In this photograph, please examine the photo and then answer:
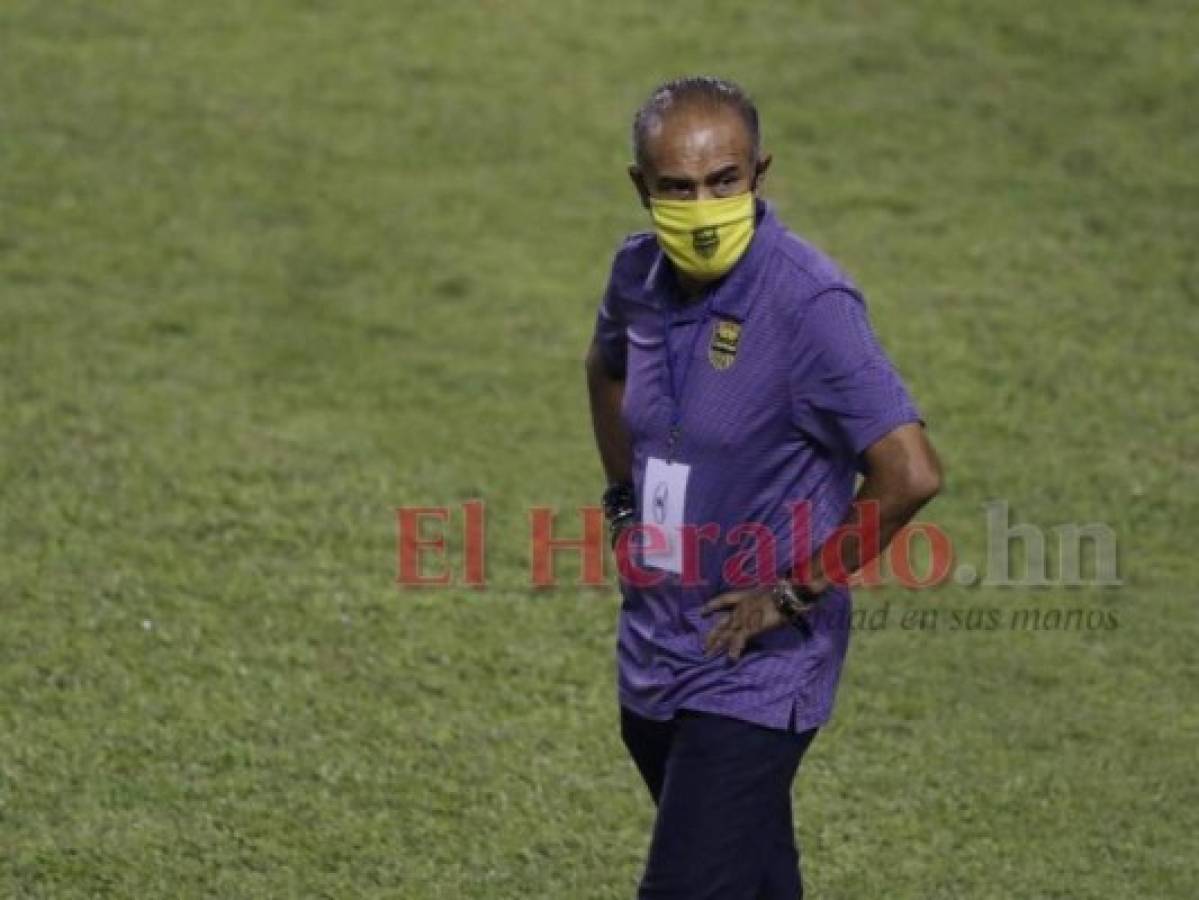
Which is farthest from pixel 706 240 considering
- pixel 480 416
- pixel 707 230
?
pixel 480 416

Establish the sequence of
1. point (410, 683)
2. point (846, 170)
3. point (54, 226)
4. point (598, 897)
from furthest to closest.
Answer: point (846, 170)
point (54, 226)
point (410, 683)
point (598, 897)

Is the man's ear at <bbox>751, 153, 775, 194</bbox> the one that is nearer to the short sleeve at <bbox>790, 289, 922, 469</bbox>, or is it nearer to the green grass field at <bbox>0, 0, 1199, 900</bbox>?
the short sleeve at <bbox>790, 289, 922, 469</bbox>

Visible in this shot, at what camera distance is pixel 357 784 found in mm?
6332

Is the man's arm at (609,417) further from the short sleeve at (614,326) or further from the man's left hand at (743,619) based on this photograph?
the man's left hand at (743,619)

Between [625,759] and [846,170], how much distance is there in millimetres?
5183

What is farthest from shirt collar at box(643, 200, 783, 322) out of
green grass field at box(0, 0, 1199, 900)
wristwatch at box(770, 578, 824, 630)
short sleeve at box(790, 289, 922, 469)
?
green grass field at box(0, 0, 1199, 900)

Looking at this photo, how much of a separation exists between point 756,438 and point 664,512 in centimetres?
25

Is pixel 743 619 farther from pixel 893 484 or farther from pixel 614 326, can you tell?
pixel 614 326

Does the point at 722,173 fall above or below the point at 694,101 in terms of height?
below

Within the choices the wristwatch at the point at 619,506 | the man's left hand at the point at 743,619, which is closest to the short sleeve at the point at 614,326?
the wristwatch at the point at 619,506

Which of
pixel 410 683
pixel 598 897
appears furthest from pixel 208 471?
pixel 598 897

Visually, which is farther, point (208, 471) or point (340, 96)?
point (340, 96)

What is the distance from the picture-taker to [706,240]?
4266 mm

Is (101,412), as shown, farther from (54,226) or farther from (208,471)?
(54,226)
